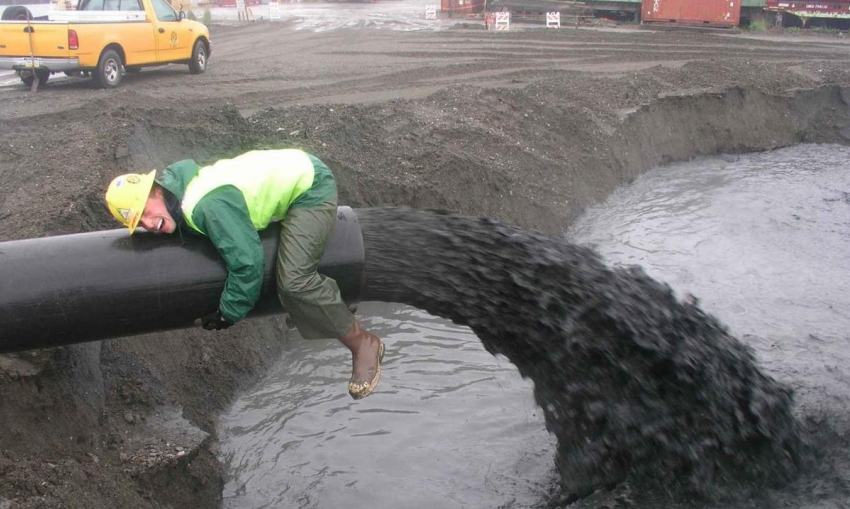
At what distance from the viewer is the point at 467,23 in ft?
87.5

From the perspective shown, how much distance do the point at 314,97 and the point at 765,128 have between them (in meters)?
8.58

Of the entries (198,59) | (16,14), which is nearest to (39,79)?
(16,14)

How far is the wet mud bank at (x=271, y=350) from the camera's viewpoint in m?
4.43

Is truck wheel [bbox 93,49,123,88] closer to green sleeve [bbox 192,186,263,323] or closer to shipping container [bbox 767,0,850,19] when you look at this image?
green sleeve [bbox 192,186,263,323]

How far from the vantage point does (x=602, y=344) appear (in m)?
4.50

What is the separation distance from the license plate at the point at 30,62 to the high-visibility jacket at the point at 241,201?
11.1 m

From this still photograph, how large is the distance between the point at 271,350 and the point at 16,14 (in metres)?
10.7

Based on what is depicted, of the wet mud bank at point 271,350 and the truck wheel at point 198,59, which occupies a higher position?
the truck wheel at point 198,59

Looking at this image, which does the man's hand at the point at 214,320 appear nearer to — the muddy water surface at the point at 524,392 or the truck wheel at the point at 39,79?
the muddy water surface at the point at 524,392

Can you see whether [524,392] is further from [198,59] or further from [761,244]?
[198,59]

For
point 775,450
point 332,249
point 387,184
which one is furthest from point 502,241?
point 387,184

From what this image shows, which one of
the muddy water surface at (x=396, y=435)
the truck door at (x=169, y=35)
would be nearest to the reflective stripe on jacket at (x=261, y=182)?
the muddy water surface at (x=396, y=435)

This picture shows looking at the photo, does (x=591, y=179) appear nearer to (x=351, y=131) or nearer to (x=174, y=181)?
(x=351, y=131)

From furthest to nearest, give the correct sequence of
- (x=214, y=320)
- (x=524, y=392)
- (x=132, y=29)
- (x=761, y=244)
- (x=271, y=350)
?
(x=132, y=29)
(x=761, y=244)
(x=271, y=350)
(x=524, y=392)
(x=214, y=320)
